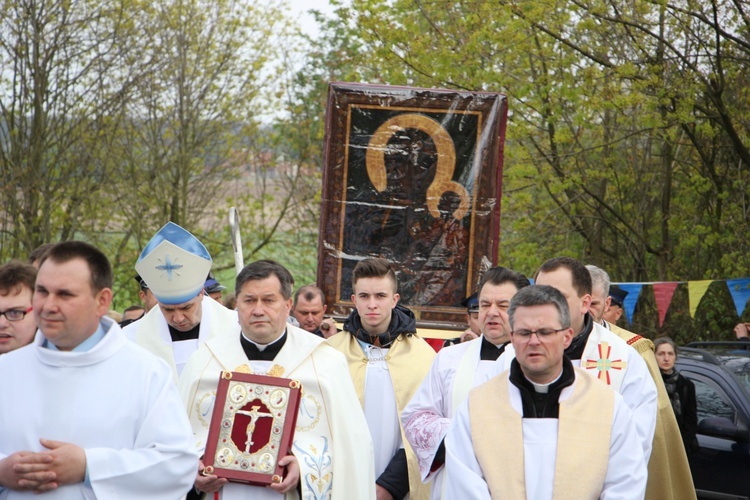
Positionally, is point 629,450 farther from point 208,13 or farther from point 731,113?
point 208,13

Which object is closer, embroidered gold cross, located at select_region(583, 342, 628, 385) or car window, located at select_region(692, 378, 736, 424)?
embroidered gold cross, located at select_region(583, 342, 628, 385)

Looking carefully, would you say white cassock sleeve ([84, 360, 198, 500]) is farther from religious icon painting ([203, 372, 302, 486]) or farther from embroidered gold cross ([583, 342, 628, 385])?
embroidered gold cross ([583, 342, 628, 385])

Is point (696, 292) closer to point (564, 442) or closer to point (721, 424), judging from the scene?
point (721, 424)

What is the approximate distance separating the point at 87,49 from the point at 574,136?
8230 millimetres

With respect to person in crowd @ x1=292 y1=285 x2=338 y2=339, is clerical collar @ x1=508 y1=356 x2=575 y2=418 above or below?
below

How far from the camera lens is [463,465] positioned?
498 cm

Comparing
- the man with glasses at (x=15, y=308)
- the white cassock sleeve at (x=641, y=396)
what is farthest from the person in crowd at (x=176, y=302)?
the white cassock sleeve at (x=641, y=396)

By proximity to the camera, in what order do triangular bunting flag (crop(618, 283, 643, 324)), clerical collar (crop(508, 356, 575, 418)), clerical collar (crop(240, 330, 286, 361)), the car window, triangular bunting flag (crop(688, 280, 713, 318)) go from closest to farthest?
1. clerical collar (crop(508, 356, 575, 418))
2. clerical collar (crop(240, 330, 286, 361))
3. the car window
4. triangular bunting flag (crop(688, 280, 713, 318))
5. triangular bunting flag (crop(618, 283, 643, 324))

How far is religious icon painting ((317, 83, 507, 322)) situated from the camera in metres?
10.0

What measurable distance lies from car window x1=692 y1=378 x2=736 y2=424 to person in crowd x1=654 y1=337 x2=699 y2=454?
12 cm

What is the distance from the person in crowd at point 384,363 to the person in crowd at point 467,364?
1.41ft

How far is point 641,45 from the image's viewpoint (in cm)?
1523

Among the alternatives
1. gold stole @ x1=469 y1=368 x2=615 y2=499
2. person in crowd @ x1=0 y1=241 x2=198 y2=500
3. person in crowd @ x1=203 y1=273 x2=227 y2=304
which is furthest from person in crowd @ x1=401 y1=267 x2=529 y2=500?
person in crowd @ x1=203 y1=273 x2=227 y2=304

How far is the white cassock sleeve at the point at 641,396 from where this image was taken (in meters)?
5.90
